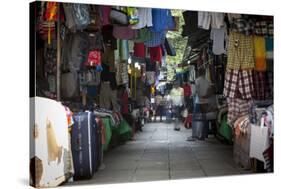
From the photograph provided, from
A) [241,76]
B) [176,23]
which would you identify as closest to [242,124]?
[241,76]

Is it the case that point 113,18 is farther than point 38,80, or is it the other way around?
point 113,18

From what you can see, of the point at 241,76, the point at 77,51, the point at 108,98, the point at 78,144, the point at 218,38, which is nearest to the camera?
the point at 78,144

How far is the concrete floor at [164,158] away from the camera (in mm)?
7535

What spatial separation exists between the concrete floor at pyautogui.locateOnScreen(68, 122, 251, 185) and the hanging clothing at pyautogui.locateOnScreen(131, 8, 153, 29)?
1.32 metres

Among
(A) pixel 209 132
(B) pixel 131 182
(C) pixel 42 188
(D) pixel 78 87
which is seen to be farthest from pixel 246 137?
(C) pixel 42 188

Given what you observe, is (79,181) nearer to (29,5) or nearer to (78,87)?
(78,87)

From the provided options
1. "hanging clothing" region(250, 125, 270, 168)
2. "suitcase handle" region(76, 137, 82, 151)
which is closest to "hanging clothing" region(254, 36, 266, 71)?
"hanging clothing" region(250, 125, 270, 168)

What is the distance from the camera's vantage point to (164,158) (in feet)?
25.5

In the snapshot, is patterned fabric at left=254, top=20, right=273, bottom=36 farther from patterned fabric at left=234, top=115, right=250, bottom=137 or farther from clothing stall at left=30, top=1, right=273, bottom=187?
patterned fabric at left=234, top=115, right=250, bottom=137

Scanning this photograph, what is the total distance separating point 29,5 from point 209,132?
2.99 metres

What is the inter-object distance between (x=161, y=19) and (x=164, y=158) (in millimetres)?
1847

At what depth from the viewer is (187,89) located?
314 inches

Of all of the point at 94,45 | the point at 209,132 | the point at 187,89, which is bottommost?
the point at 209,132

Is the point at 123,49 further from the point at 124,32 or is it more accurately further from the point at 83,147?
the point at 83,147
